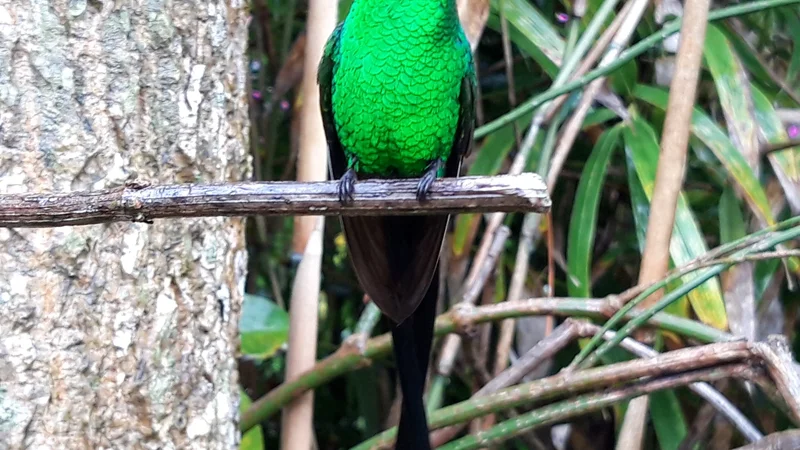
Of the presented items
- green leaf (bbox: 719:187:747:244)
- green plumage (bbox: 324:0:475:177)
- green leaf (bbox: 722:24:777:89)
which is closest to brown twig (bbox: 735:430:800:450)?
green leaf (bbox: 719:187:747:244)

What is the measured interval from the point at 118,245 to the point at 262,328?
0.70 meters

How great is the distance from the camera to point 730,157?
1958 mm

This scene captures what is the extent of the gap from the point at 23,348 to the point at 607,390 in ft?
3.25

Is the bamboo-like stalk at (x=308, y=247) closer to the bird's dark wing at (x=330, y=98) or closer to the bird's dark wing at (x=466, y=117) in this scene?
the bird's dark wing at (x=330, y=98)

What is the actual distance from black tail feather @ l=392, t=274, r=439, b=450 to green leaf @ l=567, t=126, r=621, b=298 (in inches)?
14.7

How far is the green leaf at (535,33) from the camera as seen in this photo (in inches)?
87.2

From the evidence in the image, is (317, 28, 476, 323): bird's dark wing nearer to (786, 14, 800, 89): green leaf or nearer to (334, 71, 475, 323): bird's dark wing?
(334, 71, 475, 323): bird's dark wing

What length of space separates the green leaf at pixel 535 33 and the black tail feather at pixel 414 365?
729 millimetres

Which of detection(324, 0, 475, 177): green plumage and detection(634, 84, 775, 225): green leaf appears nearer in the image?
detection(324, 0, 475, 177): green plumage

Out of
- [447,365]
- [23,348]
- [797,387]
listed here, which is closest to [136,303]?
[23,348]

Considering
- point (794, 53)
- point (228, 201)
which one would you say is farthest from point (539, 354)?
point (794, 53)

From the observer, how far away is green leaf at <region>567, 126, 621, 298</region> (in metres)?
2.01

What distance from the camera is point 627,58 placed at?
1886 millimetres

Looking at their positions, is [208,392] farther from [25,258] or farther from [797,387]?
[797,387]
